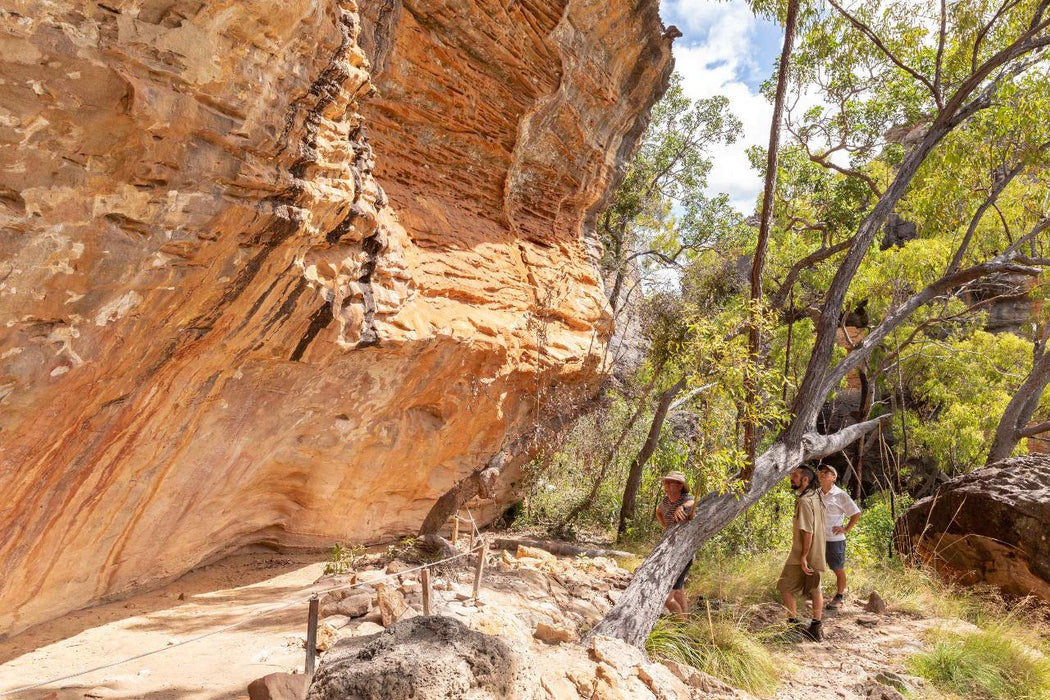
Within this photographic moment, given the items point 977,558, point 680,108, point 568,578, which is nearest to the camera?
point 568,578

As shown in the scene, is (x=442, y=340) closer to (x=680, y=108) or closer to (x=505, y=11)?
(x=505, y=11)

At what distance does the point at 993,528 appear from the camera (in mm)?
7406

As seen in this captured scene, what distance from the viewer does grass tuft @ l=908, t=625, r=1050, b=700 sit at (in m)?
5.05

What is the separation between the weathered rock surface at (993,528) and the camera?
707 centimetres

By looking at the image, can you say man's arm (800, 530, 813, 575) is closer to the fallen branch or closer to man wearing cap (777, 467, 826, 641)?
man wearing cap (777, 467, 826, 641)

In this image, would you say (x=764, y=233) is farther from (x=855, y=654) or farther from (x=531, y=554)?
(x=531, y=554)

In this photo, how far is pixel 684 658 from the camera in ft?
16.9

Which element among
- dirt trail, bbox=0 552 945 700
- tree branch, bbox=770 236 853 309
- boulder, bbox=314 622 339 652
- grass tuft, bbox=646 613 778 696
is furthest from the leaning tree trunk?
tree branch, bbox=770 236 853 309

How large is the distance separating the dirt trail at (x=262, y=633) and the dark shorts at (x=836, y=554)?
50 cm

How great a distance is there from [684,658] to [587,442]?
472cm

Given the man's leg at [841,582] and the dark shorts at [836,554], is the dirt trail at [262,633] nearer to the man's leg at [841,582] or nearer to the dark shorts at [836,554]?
the man's leg at [841,582]

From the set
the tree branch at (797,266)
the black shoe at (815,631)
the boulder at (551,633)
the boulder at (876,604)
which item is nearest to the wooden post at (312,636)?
the boulder at (551,633)

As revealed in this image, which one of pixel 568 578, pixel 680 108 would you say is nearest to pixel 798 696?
pixel 568 578

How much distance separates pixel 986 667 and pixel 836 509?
5.72 ft
